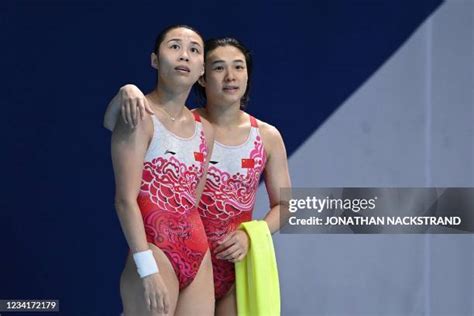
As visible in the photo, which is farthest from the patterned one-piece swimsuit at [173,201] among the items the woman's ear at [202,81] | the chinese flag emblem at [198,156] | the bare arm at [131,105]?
the woman's ear at [202,81]

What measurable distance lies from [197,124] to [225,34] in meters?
1.63

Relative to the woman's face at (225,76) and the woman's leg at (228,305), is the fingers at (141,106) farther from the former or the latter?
the woman's leg at (228,305)

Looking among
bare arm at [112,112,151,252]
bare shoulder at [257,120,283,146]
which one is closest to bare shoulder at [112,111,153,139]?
bare arm at [112,112,151,252]

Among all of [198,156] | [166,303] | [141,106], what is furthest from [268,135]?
[166,303]

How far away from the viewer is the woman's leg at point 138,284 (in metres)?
3.75

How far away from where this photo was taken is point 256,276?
13.3 ft

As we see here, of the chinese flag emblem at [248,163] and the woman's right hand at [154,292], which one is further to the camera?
the chinese flag emblem at [248,163]

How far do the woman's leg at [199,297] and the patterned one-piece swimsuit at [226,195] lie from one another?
0.19 m

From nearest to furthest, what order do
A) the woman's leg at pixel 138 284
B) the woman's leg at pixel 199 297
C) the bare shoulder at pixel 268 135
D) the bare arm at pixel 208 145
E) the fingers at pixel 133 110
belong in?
1. the fingers at pixel 133 110
2. the woman's leg at pixel 138 284
3. the woman's leg at pixel 199 297
4. the bare arm at pixel 208 145
5. the bare shoulder at pixel 268 135

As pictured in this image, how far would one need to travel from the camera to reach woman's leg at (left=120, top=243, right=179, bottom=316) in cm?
375

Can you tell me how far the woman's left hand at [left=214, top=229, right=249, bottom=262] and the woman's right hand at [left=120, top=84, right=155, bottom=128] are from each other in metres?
0.66

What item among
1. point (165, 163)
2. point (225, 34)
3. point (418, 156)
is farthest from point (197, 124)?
point (418, 156)

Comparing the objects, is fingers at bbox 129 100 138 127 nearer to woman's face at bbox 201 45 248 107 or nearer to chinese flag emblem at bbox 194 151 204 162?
chinese flag emblem at bbox 194 151 204 162

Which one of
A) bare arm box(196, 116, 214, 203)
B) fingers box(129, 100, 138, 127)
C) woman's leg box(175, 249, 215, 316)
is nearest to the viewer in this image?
fingers box(129, 100, 138, 127)
